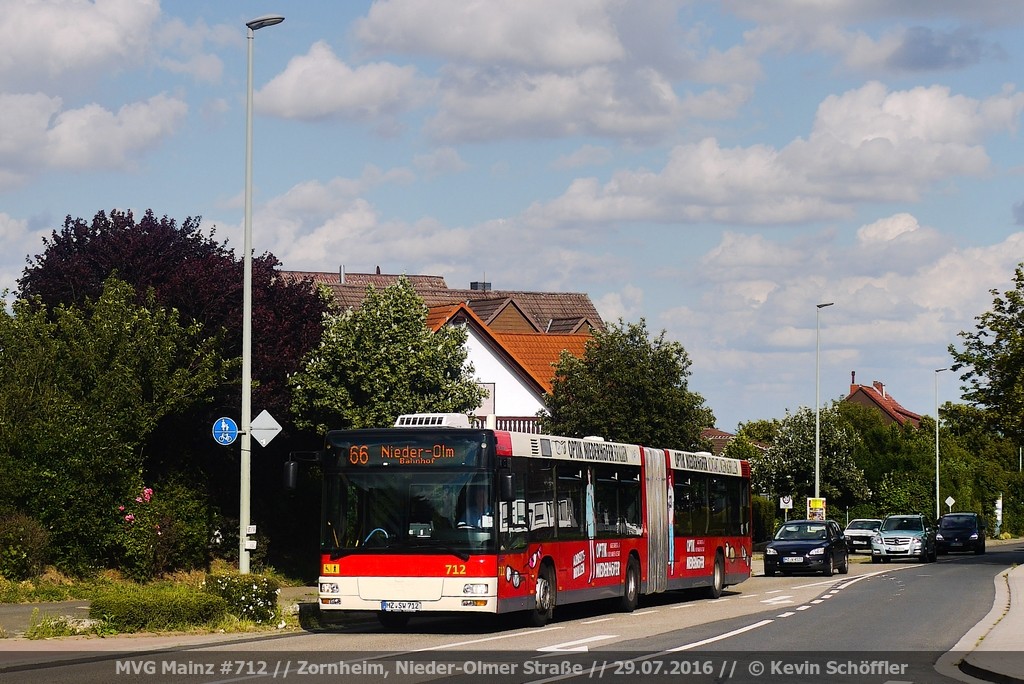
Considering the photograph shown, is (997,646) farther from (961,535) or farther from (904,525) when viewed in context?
(961,535)

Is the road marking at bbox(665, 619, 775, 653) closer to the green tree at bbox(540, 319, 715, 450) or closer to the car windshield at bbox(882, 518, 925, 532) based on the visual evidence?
the green tree at bbox(540, 319, 715, 450)

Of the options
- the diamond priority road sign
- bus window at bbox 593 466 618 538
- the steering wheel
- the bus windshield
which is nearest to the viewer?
the bus windshield

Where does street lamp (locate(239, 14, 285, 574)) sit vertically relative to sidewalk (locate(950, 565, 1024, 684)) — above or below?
A: above

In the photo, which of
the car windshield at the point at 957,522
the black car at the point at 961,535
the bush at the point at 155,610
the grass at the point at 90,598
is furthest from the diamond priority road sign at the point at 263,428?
the car windshield at the point at 957,522

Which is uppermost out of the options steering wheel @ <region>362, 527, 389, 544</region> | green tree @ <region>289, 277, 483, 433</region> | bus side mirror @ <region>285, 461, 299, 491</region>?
green tree @ <region>289, 277, 483, 433</region>

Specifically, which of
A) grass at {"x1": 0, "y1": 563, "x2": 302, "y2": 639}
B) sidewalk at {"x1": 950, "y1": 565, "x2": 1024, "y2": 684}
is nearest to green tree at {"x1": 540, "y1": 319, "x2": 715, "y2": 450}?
grass at {"x1": 0, "y1": 563, "x2": 302, "y2": 639}

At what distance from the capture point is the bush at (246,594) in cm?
2067

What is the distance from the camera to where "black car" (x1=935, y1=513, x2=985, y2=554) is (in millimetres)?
63781

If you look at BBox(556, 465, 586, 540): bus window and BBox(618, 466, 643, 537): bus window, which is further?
BBox(618, 466, 643, 537): bus window

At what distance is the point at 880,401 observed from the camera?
137250 millimetres

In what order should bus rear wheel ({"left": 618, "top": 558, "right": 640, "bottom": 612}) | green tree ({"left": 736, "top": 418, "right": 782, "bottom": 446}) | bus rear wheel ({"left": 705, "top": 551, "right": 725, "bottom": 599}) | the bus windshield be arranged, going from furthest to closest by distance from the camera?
green tree ({"left": 736, "top": 418, "right": 782, "bottom": 446}) → bus rear wheel ({"left": 705, "top": 551, "right": 725, "bottom": 599}) → bus rear wheel ({"left": 618, "top": 558, "right": 640, "bottom": 612}) → the bus windshield

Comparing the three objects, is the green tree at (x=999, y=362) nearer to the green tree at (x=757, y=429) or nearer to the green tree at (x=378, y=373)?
the green tree at (x=378, y=373)

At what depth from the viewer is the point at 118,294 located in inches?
1208

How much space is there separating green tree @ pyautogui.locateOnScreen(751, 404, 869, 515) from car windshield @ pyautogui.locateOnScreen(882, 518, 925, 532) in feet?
30.2
